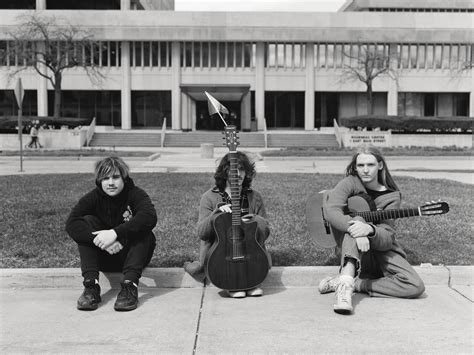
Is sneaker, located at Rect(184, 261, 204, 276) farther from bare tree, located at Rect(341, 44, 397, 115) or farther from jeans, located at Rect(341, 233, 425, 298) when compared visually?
bare tree, located at Rect(341, 44, 397, 115)

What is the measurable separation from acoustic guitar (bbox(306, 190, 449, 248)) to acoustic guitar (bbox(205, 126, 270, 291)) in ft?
2.41

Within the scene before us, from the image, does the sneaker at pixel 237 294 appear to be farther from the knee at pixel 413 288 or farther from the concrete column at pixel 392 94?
the concrete column at pixel 392 94

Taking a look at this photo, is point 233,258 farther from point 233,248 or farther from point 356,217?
point 356,217

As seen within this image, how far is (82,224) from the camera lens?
5.17 metres

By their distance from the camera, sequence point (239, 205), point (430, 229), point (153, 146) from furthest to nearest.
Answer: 1. point (153, 146)
2. point (430, 229)
3. point (239, 205)

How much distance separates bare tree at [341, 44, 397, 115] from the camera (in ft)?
144

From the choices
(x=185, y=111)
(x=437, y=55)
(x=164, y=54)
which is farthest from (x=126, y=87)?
(x=437, y=55)

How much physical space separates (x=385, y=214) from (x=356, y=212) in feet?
0.92

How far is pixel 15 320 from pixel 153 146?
3296 centimetres

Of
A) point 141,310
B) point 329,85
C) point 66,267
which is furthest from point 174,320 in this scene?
point 329,85

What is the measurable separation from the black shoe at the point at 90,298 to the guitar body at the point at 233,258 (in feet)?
3.10

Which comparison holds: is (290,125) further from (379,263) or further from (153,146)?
(379,263)

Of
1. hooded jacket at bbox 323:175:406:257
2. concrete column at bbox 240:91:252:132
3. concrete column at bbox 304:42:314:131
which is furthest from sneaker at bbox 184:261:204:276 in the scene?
concrete column at bbox 304:42:314:131

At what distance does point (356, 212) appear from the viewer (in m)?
5.31
